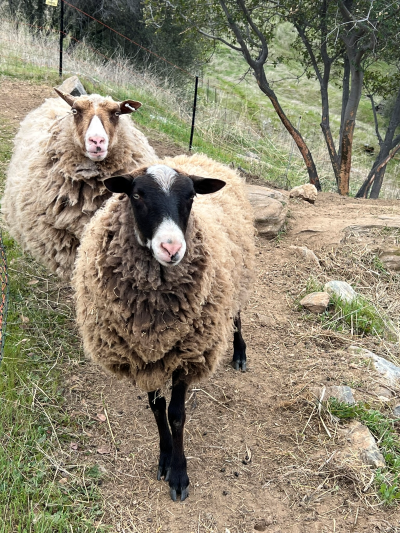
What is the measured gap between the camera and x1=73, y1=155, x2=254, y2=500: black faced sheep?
2.18m

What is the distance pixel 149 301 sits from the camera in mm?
2268

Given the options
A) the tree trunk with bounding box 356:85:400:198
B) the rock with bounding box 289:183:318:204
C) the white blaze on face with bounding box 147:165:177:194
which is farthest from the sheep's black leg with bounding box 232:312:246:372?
the tree trunk with bounding box 356:85:400:198

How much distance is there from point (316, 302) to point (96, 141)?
2.44 metres

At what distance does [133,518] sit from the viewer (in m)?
2.36

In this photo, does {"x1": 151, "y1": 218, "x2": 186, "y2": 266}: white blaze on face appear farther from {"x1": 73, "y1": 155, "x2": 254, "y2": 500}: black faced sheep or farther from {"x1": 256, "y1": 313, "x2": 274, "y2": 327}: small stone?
{"x1": 256, "y1": 313, "x2": 274, "y2": 327}: small stone

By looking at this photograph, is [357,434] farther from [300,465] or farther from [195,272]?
[195,272]

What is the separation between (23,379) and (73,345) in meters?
Result: 0.58

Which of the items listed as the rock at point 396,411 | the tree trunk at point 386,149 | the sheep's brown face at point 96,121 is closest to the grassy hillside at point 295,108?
the tree trunk at point 386,149

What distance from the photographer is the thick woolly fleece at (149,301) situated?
226 cm

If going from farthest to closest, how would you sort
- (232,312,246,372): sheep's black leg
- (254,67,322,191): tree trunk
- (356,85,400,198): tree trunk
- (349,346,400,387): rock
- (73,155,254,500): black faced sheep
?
(356,85,400,198): tree trunk
(254,67,322,191): tree trunk
(232,312,246,372): sheep's black leg
(349,346,400,387): rock
(73,155,254,500): black faced sheep

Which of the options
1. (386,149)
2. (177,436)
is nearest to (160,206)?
(177,436)

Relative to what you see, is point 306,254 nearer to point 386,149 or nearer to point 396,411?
point 396,411

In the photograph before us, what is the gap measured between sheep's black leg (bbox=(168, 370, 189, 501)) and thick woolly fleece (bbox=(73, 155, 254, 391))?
0.08 metres

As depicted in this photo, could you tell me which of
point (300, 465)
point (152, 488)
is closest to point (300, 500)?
point (300, 465)
